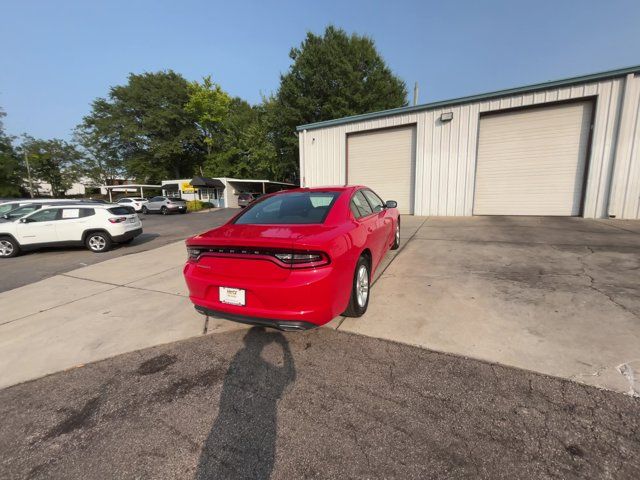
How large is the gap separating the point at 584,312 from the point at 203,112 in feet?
159

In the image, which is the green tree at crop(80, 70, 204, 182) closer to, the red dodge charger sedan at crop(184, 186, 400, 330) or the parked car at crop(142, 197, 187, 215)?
the parked car at crop(142, 197, 187, 215)

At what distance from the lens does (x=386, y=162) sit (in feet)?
41.9

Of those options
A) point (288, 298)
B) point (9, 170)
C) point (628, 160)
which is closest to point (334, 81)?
point (628, 160)

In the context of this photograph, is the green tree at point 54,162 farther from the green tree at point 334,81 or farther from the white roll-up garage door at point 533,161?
the white roll-up garage door at point 533,161

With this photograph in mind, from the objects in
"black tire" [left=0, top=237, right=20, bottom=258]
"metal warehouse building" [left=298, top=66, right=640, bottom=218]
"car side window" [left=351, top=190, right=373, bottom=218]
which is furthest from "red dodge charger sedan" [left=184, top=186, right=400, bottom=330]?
"metal warehouse building" [left=298, top=66, right=640, bottom=218]

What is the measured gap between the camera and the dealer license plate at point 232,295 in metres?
2.55

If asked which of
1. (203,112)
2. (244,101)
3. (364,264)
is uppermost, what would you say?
(244,101)

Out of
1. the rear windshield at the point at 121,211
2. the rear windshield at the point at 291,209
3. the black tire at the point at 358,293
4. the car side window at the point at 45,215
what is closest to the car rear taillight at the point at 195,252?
the rear windshield at the point at 291,209

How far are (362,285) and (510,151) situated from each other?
10.4m

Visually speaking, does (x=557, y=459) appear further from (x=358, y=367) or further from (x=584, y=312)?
(x=584, y=312)

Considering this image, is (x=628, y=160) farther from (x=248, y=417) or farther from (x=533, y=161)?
(x=248, y=417)

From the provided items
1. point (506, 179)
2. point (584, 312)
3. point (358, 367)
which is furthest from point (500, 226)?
point (358, 367)

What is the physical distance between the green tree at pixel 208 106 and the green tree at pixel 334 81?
19201 mm

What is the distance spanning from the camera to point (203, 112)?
1687 inches
